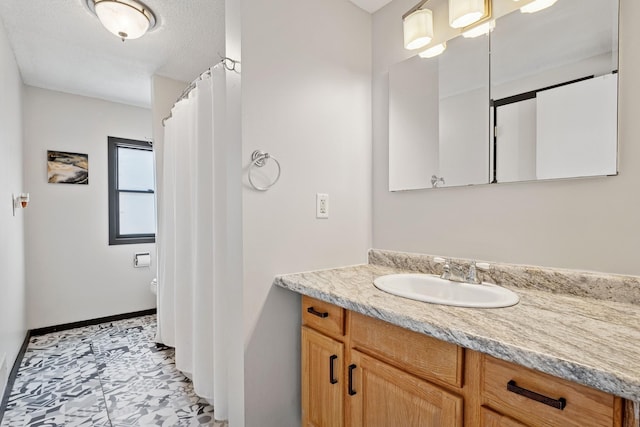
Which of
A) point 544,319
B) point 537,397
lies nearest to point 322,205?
point 544,319

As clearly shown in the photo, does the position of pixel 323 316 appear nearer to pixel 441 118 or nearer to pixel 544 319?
pixel 544 319

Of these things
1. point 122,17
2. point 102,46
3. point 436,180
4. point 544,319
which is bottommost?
point 544,319

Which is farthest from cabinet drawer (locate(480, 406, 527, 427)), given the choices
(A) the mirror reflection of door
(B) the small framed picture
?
(B) the small framed picture

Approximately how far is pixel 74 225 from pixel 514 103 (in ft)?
12.1

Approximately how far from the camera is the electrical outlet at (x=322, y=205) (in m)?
1.53

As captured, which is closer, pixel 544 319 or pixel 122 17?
pixel 544 319

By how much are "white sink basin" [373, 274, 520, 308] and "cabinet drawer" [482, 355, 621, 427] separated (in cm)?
23

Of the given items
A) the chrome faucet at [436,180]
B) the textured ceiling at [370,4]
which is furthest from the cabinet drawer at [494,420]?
the textured ceiling at [370,4]

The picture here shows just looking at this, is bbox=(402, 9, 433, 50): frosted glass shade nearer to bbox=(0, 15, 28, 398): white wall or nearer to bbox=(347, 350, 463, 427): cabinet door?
bbox=(347, 350, 463, 427): cabinet door

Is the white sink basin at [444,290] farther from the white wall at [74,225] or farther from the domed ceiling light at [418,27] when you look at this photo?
the white wall at [74,225]

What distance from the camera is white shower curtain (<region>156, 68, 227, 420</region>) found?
1.63 meters

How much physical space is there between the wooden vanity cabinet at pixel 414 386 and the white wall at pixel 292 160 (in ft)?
0.51

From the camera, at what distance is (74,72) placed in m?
2.60

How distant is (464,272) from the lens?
1.30 m
